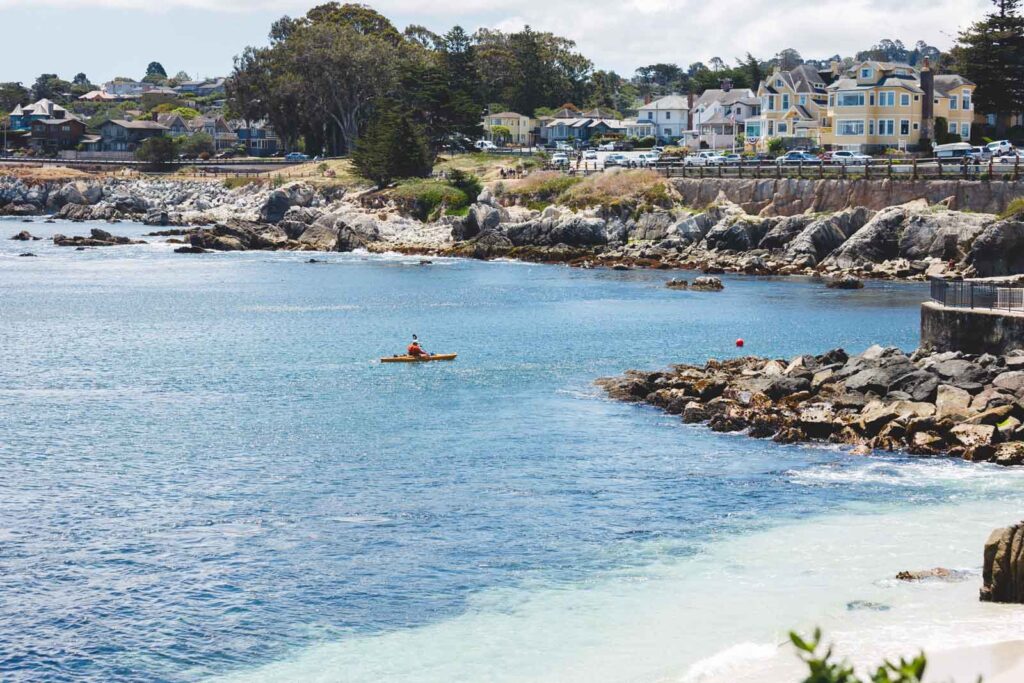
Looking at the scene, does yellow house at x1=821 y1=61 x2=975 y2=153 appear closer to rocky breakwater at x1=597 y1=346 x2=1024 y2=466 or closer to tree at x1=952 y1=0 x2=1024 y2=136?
tree at x1=952 y1=0 x2=1024 y2=136

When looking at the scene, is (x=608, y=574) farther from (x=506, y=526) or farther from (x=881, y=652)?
(x=881, y=652)

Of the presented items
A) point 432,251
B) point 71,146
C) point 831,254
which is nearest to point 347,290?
point 432,251

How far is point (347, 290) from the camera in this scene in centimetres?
7806

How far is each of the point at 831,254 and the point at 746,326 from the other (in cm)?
2709

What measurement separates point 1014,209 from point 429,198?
172 feet

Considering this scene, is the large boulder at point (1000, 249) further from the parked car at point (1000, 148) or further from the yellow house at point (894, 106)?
the yellow house at point (894, 106)

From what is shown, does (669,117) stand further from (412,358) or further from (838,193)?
(412,358)

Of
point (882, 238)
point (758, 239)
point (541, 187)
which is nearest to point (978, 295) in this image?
point (882, 238)

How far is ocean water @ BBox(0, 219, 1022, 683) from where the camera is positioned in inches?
857

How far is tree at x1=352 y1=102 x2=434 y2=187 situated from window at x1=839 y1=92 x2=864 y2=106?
37.3 metres

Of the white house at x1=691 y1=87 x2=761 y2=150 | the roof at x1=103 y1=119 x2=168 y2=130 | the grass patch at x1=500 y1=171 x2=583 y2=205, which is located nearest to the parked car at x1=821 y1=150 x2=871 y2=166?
the grass patch at x1=500 y1=171 x2=583 y2=205

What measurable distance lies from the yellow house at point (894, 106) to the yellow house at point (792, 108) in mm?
7397

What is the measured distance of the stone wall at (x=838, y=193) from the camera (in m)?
81.9

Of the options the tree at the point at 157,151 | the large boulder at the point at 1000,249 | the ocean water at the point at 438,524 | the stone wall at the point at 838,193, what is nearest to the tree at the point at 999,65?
the stone wall at the point at 838,193
